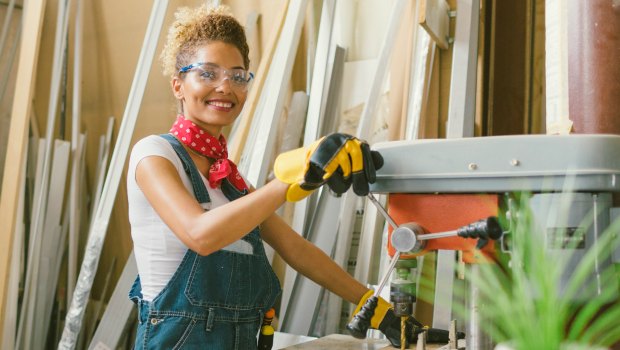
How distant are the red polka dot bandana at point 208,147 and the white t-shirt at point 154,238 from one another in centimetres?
9

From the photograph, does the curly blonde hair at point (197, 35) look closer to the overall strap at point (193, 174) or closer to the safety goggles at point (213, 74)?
the safety goggles at point (213, 74)

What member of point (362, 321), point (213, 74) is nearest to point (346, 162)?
point (362, 321)

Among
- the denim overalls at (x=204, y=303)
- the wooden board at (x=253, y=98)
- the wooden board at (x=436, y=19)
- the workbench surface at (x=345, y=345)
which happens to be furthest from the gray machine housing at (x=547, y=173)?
the wooden board at (x=253, y=98)

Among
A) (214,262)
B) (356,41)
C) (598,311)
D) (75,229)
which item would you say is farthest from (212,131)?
(75,229)

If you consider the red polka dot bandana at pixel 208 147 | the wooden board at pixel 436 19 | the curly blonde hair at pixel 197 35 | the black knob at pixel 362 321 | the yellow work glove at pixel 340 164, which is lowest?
the black knob at pixel 362 321

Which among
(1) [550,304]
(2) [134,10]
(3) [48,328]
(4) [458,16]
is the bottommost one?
(3) [48,328]

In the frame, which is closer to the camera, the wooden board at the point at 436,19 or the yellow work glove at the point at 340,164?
the yellow work glove at the point at 340,164

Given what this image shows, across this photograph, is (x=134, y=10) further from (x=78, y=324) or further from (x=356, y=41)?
(x=78, y=324)

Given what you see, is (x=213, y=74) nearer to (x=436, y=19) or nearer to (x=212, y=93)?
(x=212, y=93)

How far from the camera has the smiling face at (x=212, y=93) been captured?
1604mm

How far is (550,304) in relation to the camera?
0.76m

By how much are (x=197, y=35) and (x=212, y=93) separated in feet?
0.58

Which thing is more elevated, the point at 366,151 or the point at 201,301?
the point at 366,151

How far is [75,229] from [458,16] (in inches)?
85.6
